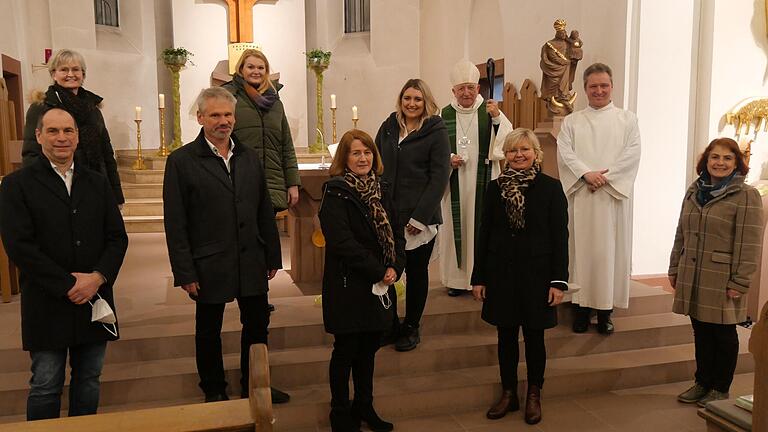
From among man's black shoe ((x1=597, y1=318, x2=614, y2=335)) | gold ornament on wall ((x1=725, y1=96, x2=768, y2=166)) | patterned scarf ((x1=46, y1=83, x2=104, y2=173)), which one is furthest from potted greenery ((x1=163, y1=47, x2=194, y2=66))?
man's black shoe ((x1=597, y1=318, x2=614, y2=335))

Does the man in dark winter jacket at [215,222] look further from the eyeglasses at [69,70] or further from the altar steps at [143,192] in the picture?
the altar steps at [143,192]

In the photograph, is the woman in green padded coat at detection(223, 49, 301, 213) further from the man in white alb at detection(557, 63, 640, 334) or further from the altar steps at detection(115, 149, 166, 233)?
the altar steps at detection(115, 149, 166, 233)

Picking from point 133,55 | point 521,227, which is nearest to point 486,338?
point 521,227

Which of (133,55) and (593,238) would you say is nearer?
(593,238)

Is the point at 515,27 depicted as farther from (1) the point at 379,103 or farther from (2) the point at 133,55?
(2) the point at 133,55

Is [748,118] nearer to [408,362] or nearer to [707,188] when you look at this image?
[707,188]

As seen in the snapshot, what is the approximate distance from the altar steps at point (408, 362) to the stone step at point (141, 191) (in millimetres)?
5500

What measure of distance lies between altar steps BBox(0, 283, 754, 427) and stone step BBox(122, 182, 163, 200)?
217 inches

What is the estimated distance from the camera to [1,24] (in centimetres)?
829

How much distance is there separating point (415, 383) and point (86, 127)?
2337 mm

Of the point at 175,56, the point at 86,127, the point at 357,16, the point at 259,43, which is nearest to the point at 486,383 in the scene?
the point at 86,127

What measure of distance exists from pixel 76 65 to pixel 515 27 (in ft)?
20.3

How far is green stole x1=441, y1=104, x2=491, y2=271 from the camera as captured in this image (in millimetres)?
4617

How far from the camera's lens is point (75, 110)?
3580mm
